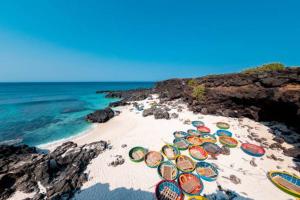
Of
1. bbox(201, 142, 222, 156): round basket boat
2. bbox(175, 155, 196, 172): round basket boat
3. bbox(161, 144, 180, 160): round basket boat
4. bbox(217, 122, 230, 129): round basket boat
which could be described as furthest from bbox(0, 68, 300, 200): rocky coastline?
bbox(175, 155, 196, 172): round basket boat

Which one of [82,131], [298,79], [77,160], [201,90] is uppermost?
[298,79]

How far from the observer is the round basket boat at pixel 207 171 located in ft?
18.6

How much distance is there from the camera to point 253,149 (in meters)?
7.53

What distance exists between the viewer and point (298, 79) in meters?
8.68

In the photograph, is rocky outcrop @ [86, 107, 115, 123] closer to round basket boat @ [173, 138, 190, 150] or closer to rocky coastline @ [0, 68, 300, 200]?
rocky coastline @ [0, 68, 300, 200]

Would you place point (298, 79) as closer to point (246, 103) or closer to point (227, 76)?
point (246, 103)

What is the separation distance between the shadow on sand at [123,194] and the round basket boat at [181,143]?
2.84 metres

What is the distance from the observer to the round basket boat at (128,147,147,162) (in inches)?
272

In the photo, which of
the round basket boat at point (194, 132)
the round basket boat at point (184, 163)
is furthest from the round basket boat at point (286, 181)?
the round basket boat at point (194, 132)

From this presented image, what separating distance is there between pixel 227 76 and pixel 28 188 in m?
18.6

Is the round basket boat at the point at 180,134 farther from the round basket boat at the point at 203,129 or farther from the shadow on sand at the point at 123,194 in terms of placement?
the shadow on sand at the point at 123,194

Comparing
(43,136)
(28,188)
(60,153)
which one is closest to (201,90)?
(60,153)

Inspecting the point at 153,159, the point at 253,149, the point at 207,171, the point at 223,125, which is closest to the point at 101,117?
the point at 153,159

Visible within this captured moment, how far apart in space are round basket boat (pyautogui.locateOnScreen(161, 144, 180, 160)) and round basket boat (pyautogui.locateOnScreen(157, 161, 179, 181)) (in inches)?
20.9
